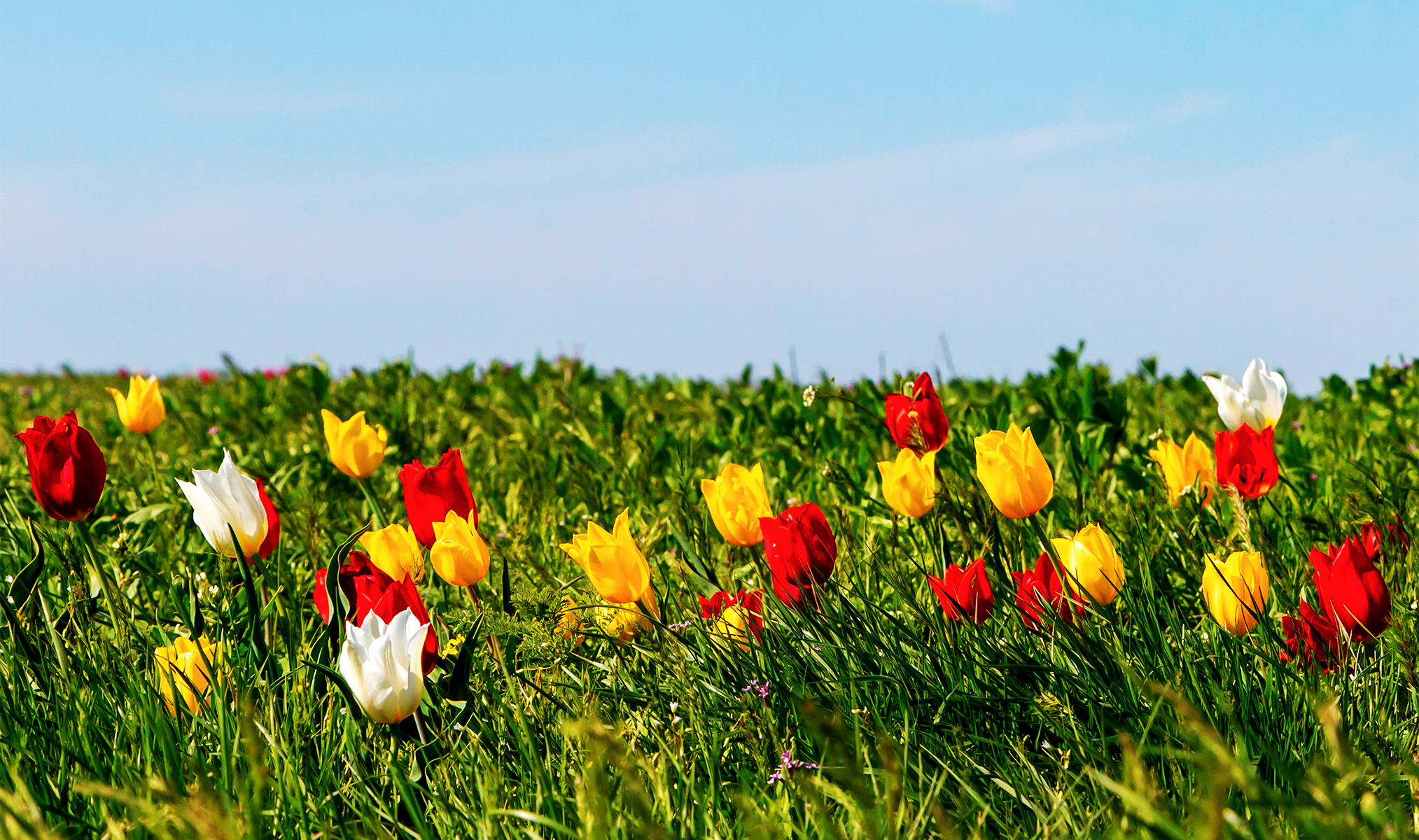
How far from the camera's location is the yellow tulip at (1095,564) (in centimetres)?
221

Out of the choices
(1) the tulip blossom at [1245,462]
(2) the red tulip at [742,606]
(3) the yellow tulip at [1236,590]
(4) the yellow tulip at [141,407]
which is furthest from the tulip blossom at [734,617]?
(4) the yellow tulip at [141,407]

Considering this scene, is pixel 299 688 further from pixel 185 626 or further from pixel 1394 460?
pixel 1394 460

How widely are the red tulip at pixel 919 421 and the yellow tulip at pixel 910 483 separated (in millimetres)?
130

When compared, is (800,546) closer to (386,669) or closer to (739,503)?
(739,503)

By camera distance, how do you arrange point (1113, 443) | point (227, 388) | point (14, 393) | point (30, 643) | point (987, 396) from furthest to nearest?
1. point (14, 393)
2. point (227, 388)
3. point (987, 396)
4. point (1113, 443)
5. point (30, 643)

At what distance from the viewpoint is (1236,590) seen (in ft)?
7.40

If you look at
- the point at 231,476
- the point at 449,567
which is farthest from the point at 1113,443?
the point at 231,476

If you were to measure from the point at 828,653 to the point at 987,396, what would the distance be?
14.1 feet

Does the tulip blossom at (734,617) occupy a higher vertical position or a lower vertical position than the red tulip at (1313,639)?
higher

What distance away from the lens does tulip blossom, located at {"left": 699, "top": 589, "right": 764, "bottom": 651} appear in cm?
221

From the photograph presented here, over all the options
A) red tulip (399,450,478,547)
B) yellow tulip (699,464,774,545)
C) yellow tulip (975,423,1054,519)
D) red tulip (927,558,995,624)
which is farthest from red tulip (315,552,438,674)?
yellow tulip (975,423,1054,519)

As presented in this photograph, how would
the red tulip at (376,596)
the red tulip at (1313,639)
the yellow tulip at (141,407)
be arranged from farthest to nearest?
the yellow tulip at (141,407) → the red tulip at (1313,639) → the red tulip at (376,596)

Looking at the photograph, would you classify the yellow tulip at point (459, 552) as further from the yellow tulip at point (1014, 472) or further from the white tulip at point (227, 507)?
the yellow tulip at point (1014, 472)

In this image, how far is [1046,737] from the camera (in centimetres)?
212
